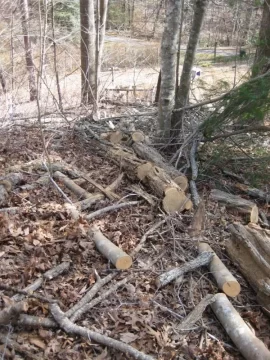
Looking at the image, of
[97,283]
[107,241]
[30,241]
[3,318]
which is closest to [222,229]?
[107,241]

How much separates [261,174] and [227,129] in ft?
3.36

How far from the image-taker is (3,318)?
286 cm

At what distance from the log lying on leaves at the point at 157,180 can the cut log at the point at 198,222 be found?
16cm

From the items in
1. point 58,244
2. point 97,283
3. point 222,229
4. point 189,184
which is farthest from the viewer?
point 189,184

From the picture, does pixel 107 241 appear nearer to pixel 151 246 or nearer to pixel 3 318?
pixel 151 246

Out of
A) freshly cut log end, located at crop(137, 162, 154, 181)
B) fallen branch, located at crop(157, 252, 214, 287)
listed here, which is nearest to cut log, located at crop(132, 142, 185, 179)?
freshly cut log end, located at crop(137, 162, 154, 181)

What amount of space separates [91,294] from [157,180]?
2.09 meters

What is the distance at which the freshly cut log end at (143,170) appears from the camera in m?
5.26

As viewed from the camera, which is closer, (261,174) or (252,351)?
(252,351)

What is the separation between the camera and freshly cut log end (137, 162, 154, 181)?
526cm

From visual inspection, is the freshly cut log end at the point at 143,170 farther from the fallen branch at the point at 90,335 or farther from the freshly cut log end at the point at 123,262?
the fallen branch at the point at 90,335

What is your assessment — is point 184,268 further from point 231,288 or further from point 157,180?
point 157,180

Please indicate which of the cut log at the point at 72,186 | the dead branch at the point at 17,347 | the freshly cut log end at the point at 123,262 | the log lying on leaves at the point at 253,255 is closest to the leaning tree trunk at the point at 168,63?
the cut log at the point at 72,186

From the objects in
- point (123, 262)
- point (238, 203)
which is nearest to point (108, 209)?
point (123, 262)
